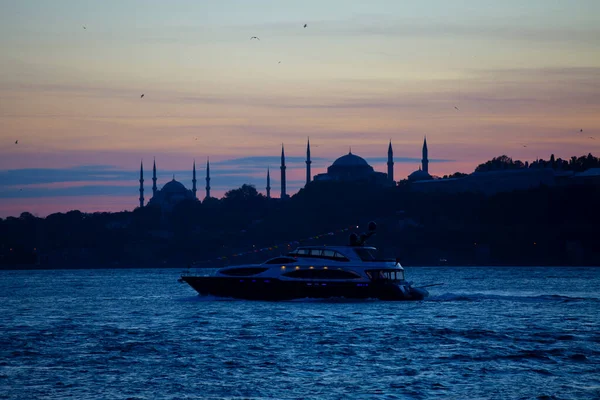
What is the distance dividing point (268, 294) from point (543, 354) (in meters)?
21.5

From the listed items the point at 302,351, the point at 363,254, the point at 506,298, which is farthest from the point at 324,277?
the point at 302,351

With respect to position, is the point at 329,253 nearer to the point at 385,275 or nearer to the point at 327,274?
the point at 327,274

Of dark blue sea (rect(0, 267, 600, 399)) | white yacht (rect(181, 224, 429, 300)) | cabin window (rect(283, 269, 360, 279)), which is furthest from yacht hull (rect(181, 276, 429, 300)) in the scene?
dark blue sea (rect(0, 267, 600, 399))

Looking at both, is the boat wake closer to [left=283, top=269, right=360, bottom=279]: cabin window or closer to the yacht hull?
the yacht hull

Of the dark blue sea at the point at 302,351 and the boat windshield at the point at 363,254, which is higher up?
the boat windshield at the point at 363,254

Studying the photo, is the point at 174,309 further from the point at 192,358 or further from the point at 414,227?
the point at 414,227

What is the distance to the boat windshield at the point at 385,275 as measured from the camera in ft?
172

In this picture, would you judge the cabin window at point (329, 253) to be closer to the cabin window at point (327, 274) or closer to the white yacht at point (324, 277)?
the white yacht at point (324, 277)

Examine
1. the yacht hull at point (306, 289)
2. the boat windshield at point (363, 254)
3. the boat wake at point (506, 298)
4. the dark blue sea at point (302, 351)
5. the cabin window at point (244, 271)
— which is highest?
the boat windshield at point (363, 254)

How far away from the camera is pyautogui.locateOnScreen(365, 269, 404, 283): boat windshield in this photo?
172ft

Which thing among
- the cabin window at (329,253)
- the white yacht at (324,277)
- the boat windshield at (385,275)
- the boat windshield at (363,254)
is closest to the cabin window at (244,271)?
the white yacht at (324,277)

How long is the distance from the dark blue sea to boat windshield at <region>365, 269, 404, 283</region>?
161cm

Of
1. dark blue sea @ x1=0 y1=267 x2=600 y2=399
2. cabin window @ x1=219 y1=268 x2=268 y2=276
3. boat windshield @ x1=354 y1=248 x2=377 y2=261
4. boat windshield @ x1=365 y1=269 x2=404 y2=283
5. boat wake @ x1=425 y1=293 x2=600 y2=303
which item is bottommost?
dark blue sea @ x1=0 y1=267 x2=600 y2=399

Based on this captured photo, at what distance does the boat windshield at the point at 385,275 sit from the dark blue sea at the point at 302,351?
5.28 ft
